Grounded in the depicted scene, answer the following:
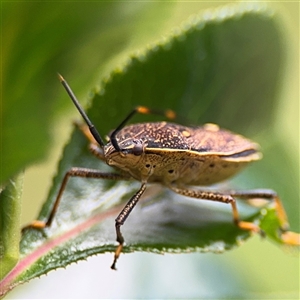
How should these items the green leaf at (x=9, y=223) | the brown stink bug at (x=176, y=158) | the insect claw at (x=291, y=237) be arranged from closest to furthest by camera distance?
the green leaf at (x=9, y=223) → the brown stink bug at (x=176, y=158) → the insect claw at (x=291, y=237)

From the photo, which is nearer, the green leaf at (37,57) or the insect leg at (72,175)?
the green leaf at (37,57)

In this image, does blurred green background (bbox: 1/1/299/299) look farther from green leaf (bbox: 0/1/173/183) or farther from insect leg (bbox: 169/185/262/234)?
insect leg (bbox: 169/185/262/234)

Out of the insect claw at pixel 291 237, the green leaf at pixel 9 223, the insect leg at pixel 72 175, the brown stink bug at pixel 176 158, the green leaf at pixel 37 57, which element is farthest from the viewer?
the insect claw at pixel 291 237

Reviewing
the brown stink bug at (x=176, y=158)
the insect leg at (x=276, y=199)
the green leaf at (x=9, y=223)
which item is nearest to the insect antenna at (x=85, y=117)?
the brown stink bug at (x=176, y=158)

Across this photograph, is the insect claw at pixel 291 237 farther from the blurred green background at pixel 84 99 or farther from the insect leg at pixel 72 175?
the insect leg at pixel 72 175

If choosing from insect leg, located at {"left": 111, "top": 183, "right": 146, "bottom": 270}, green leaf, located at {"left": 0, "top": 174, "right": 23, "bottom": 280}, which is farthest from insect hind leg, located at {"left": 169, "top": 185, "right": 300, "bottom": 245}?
green leaf, located at {"left": 0, "top": 174, "right": 23, "bottom": 280}

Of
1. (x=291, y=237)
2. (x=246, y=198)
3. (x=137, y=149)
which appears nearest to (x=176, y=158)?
(x=137, y=149)

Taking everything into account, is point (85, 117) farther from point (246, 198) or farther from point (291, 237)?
point (291, 237)
